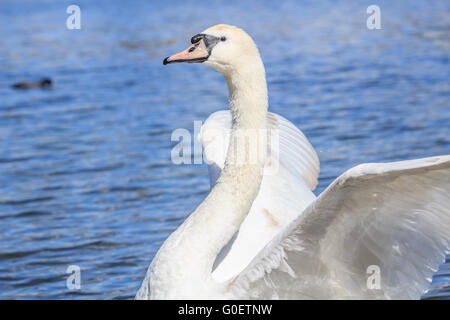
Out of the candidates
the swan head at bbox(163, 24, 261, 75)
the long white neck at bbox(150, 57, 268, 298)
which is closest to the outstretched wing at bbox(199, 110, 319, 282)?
the long white neck at bbox(150, 57, 268, 298)

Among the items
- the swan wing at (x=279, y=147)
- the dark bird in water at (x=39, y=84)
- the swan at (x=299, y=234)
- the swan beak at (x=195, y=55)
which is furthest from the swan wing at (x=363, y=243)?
the dark bird in water at (x=39, y=84)

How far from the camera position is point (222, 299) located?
175 inches

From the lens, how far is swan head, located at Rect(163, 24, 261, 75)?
4.57 meters

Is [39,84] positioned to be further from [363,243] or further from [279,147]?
[363,243]

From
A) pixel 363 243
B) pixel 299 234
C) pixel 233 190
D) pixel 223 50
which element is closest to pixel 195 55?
pixel 223 50

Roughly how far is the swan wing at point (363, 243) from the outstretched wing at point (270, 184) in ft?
2.20

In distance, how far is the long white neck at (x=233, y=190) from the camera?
446 centimetres

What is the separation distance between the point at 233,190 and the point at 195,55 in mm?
762

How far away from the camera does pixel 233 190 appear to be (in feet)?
15.0

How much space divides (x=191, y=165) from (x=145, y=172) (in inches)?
22.3

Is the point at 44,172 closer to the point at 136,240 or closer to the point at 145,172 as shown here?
the point at 145,172

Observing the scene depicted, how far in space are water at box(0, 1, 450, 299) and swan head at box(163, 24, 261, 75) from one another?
2663 mm

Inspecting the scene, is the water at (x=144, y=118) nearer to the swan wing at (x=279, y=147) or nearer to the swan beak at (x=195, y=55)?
the swan wing at (x=279, y=147)

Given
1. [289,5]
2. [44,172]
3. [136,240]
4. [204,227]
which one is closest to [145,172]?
[44,172]
